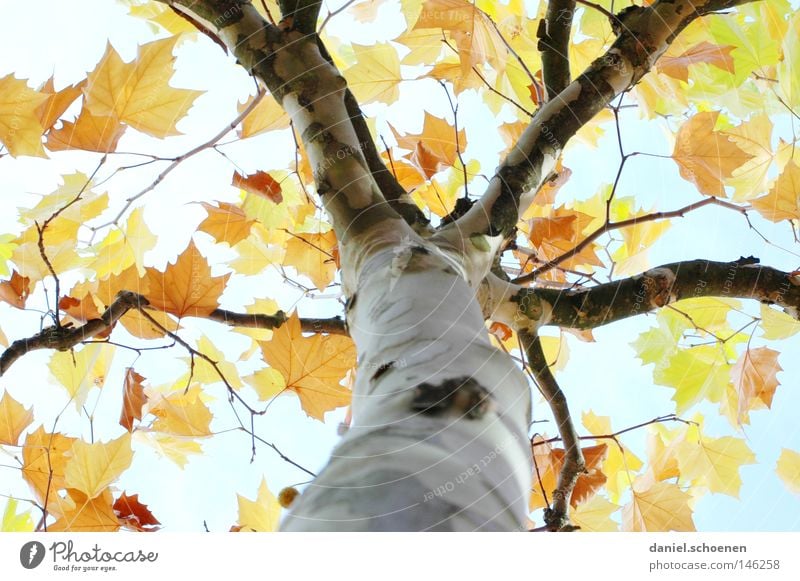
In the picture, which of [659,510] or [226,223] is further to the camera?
[226,223]

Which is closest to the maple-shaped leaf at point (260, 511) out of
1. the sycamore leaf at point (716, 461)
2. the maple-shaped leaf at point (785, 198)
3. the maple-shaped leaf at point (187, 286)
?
the maple-shaped leaf at point (187, 286)

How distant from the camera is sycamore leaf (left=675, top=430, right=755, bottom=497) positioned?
2.67ft

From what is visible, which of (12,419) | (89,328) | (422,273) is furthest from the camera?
(12,419)

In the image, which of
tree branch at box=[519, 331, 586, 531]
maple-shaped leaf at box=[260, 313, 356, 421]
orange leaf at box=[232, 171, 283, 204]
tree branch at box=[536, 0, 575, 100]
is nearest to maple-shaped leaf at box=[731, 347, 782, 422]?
tree branch at box=[519, 331, 586, 531]

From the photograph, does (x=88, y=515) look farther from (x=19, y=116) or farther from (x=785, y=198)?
(x=785, y=198)

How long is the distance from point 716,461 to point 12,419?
91cm

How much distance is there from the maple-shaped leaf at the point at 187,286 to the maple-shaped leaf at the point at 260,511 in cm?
24

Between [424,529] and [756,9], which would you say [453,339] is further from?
[756,9]

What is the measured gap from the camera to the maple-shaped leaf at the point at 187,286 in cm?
56

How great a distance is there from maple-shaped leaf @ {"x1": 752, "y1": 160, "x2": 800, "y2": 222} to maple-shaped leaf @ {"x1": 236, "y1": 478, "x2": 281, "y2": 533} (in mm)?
665

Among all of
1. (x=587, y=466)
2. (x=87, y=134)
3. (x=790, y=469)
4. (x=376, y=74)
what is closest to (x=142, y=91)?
(x=87, y=134)

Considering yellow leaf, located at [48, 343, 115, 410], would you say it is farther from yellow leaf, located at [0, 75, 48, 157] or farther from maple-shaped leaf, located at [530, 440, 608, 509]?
maple-shaped leaf, located at [530, 440, 608, 509]

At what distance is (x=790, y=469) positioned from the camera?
A: 0.84 meters
